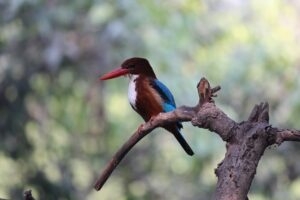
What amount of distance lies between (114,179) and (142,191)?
0.22 m

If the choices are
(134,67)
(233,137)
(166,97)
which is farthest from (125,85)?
(233,137)

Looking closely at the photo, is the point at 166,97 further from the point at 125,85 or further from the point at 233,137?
the point at 125,85

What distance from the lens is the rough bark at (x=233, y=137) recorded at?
3.84 feet

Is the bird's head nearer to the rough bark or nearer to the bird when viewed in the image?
the bird

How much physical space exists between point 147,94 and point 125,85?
3.31 metres

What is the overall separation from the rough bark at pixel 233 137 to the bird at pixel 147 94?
282mm

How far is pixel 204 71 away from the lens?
511cm

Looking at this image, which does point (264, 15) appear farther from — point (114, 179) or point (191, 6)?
point (114, 179)

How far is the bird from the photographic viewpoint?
5.34 feet

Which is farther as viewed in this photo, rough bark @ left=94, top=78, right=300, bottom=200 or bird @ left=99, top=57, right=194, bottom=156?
bird @ left=99, top=57, right=194, bottom=156

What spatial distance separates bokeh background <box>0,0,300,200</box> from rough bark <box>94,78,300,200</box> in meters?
2.99

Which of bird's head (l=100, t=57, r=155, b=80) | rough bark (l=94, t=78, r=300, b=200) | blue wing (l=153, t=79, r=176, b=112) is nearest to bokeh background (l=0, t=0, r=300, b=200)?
blue wing (l=153, t=79, r=176, b=112)

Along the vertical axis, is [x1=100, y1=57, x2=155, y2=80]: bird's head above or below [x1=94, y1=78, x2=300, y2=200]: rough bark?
above

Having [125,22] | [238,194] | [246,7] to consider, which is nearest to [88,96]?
[125,22]
